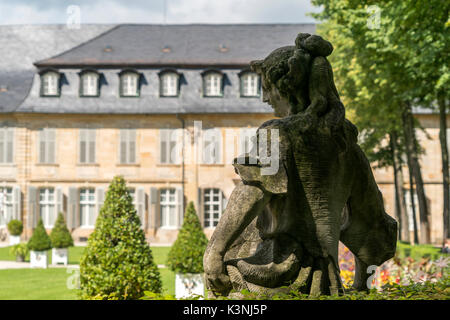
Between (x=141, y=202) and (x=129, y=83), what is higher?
(x=129, y=83)

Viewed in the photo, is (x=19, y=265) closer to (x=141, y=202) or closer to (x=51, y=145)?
(x=141, y=202)

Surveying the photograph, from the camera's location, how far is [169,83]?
103ft

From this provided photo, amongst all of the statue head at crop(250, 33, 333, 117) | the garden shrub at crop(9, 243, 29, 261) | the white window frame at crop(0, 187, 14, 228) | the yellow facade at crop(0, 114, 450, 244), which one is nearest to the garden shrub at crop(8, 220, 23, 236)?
the yellow facade at crop(0, 114, 450, 244)

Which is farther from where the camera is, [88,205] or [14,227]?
[88,205]

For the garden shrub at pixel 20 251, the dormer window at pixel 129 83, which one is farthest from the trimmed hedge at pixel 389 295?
the dormer window at pixel 129 83

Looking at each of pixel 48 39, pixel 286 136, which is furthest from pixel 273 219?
pixel 48 39

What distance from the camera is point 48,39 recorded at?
3284 cm

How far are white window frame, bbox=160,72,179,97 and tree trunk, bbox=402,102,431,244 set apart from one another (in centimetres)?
1444

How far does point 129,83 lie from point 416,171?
1711 centimetres

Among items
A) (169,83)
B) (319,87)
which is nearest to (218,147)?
(169,83)

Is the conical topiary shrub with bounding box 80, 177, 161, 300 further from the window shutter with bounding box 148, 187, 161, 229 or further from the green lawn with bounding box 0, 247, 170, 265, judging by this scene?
the window shutter with bounding box 148, 187, 161, 229

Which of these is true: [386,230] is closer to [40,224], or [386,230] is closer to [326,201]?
[326,201]

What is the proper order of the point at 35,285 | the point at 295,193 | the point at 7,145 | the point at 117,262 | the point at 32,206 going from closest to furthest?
1. the point at 295,193
2. the point at 117,262
3. the point at 35,285
4. the point at 32,206
5. the point at 7,145
